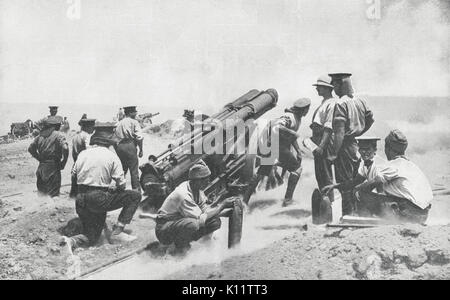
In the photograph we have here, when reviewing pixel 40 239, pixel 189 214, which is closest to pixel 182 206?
pixel 189 214

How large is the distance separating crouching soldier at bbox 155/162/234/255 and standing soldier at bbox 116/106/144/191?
58.0 inches

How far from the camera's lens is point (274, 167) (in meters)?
8.91

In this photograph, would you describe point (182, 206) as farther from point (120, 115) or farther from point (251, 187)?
point (120, 115)

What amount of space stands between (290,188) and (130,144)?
108 inches

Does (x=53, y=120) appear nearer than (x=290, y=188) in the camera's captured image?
No

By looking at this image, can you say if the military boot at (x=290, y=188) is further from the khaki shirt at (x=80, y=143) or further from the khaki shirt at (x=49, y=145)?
the khaki shirt at (x=49, y=145)

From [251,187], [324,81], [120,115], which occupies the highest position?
[324,81]

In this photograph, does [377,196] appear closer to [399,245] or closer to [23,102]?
[399,245]

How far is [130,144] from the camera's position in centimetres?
905

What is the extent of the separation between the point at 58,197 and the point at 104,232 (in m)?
1.27

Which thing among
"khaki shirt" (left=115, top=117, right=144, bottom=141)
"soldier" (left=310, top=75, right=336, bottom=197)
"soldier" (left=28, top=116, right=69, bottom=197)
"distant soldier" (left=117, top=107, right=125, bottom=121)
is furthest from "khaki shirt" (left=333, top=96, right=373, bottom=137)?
"soldier" (left=28, top=116, right=69, bottom=197)

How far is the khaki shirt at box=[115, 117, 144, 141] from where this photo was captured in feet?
29.6

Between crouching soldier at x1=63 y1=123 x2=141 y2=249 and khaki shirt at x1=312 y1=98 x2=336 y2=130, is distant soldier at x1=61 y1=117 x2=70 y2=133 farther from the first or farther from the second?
khaki shirt at x1=312 y1=98 x2=336 y2=130

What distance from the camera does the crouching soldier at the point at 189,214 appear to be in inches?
297
